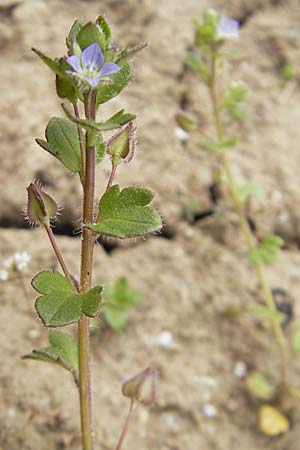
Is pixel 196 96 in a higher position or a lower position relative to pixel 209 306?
higher

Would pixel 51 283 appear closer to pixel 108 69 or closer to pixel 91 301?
pixel 91 301

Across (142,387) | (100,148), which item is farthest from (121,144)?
(142,387)

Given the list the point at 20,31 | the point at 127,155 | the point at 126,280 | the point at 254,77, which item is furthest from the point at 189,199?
the point at 127,155

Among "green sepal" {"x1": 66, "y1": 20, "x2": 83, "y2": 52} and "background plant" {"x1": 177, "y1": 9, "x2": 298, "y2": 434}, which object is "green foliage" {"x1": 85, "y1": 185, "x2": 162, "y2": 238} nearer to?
"green sepal" {"x1": 66, "y1": 20, "x2": 83, "y2": 52}

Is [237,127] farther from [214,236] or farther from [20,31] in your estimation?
[20,31]

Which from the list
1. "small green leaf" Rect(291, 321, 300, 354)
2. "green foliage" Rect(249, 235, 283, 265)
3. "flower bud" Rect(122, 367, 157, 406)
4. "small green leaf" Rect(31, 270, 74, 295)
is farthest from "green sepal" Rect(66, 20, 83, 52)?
"small green leaf" Rect(291, 321, 300, 354)

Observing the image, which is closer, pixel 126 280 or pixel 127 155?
pixel 127 155
